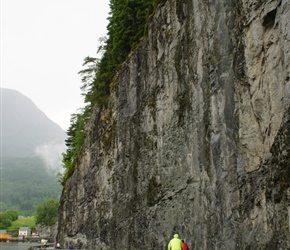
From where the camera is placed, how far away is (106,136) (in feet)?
129

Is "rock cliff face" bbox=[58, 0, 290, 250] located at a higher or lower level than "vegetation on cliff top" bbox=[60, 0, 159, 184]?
lower

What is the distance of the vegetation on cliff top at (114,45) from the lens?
3590cm

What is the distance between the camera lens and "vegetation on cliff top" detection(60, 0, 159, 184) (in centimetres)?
3590

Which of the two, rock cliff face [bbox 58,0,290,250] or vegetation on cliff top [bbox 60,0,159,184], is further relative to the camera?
vegetation on cliff top [bbox 60,0,159,184]

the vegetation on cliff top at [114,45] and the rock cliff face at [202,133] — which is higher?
the vegetation on cliff top at [114,45]

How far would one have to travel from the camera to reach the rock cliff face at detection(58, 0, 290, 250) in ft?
50.4

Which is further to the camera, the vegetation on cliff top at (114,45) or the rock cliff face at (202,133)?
the vegetation on cliff top at (114,45)

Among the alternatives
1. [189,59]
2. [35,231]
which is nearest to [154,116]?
[189,59]

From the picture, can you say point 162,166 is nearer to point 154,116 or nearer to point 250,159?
point 154,116

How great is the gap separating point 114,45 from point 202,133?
18954mm

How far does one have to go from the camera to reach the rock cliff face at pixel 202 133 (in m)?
15.4

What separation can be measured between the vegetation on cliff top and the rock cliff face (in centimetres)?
288

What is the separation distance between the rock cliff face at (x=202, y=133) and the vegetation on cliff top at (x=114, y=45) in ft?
9.45

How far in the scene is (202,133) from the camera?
22.1m
